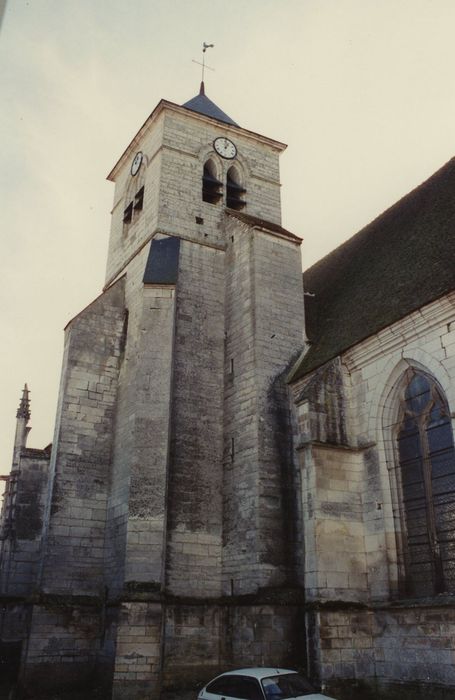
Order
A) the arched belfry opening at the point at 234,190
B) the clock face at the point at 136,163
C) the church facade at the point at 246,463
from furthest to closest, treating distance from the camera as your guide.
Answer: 1. the clock face at the point at 136,163
2. the arched belfry opening at the point at 234,190
3. the church facade at the point at 246,463

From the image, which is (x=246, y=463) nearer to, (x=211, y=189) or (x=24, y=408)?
(x=211, y=189)

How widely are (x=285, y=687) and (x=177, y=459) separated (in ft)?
19.2

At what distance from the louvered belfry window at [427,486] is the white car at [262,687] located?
3.04 metres

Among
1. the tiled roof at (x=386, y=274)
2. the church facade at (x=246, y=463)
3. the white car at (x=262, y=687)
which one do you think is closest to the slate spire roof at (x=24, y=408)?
the church facade at (x=246, y=463)

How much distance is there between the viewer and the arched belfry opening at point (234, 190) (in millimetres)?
17359

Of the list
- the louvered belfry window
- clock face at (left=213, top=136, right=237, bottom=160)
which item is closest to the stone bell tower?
clock face at (left=213, top=136, right=237, bottom=160)

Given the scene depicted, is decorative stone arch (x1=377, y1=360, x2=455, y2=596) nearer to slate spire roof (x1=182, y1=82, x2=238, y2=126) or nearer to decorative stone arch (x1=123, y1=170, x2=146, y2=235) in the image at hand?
decorative stone arch (x1=123, y1=170, x2=146, y2=235)

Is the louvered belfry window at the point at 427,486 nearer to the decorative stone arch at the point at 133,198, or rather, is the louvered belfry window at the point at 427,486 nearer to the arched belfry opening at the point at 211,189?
the arched belfry opening at the point at 211,189

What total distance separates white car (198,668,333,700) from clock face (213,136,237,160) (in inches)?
551

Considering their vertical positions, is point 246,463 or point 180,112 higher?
point 180,112

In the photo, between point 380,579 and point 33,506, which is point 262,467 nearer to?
Answer: point 380,579

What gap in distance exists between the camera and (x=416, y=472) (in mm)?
10469

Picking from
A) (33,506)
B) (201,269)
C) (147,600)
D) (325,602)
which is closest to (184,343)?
(201,269)

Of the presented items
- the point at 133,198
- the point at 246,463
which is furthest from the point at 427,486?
the point at 133,198
